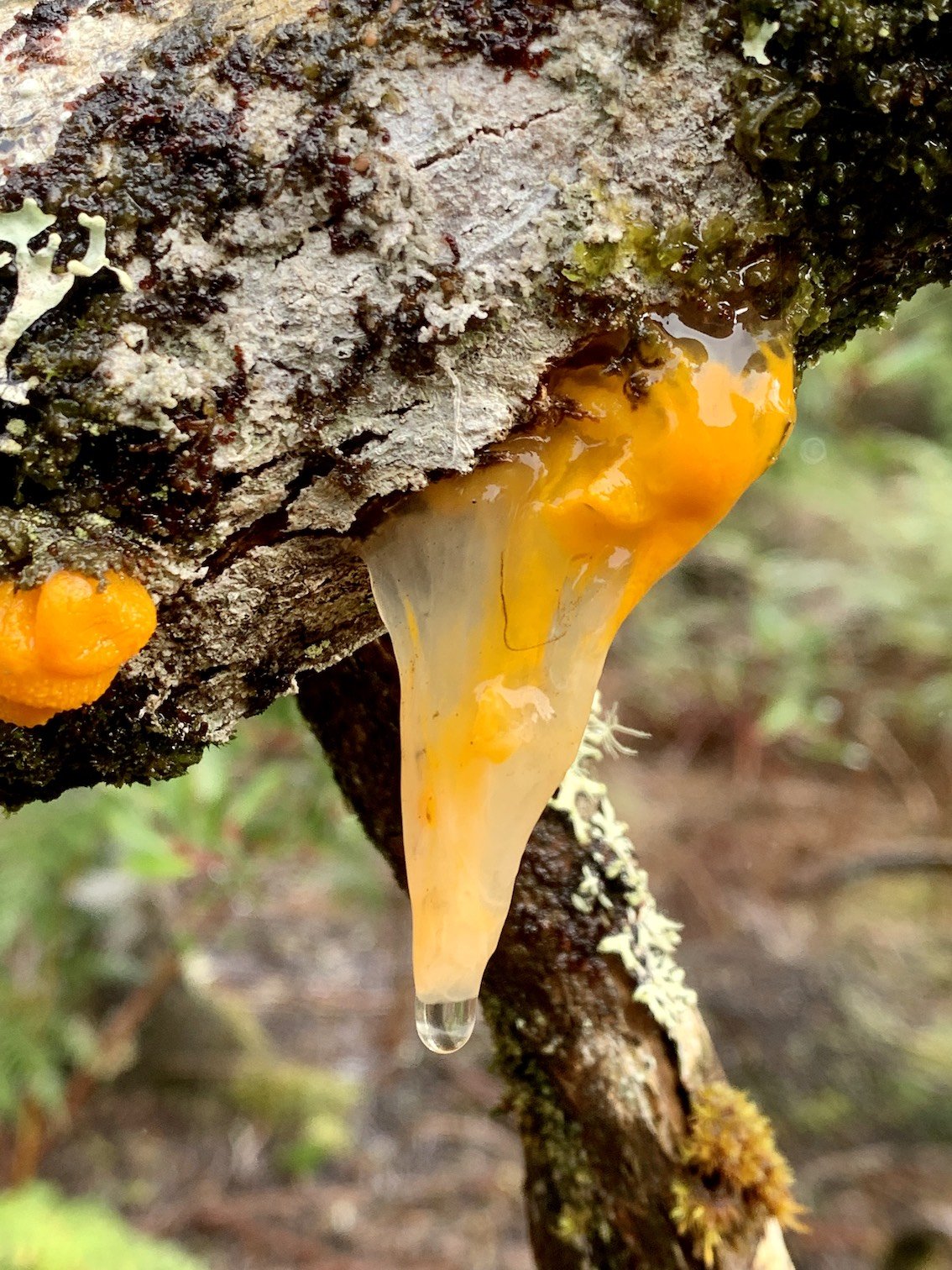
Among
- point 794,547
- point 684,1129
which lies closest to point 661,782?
point 794,547

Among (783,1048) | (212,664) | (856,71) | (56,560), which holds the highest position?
(856,71)

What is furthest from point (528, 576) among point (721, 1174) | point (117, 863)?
point (117, 863)

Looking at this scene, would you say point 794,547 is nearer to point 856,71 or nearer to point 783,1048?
point 783,1048

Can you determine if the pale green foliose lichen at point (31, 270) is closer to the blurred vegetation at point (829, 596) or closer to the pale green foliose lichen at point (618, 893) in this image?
the pale green foliose lichen at point (618, 893)

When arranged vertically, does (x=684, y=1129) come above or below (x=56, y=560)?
below

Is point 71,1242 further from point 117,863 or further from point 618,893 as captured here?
point 618,893

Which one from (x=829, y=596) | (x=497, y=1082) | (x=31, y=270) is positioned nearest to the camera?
(x=31, y=270)

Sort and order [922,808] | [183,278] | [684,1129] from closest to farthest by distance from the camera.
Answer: [183,278]
[684,1129]
[922,808]
